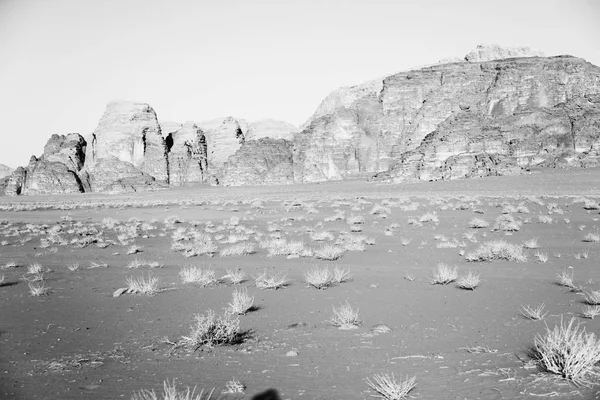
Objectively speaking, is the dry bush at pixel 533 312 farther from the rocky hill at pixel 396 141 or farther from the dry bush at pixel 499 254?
the rocky hill at pixel 396 141

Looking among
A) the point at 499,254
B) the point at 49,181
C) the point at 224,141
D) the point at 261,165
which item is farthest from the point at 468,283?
the point at 224,141

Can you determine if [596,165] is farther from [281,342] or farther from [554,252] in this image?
[281,342]

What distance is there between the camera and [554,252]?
12984mm

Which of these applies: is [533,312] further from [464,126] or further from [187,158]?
[187,158]

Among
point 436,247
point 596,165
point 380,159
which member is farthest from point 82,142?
point 436,247

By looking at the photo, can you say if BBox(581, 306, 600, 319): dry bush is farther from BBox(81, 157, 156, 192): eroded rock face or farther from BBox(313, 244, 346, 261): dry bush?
BBox(81, 157, 156, 192): eroded rock face

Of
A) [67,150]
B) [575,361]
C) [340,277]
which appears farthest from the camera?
[67,150]

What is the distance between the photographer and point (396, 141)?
115 metres

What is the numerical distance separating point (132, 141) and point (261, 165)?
58.6 metres

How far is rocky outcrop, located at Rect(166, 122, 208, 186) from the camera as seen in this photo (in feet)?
502

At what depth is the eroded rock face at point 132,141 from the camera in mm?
152500

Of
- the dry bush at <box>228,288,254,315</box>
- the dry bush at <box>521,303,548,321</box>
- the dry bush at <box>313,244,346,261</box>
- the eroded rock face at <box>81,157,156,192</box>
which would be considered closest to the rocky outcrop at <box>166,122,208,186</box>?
the eroded rock face at <box>81,157,156,192</box>

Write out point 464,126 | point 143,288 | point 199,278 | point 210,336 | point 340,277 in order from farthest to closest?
point 464,126, point 199,278, point 340,277, point 143,288, point 210,336

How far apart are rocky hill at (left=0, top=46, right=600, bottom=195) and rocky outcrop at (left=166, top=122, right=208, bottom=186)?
1.25 feet
